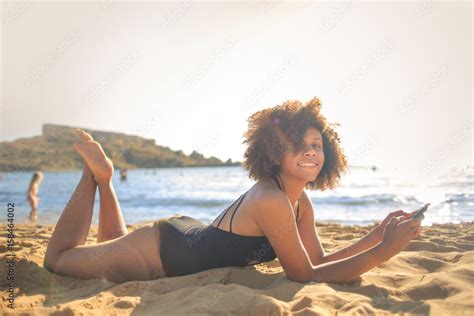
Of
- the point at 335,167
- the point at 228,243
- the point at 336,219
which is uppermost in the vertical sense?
the point at 335,167

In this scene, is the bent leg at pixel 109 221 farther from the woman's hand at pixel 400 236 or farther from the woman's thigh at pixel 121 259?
the woman's hand at pixel 400 236

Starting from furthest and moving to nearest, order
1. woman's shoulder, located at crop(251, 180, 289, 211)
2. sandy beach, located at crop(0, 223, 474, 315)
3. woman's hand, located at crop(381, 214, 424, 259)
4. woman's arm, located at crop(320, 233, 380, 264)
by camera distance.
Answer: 1. woman's arm, located at crop(320, 233, 380, 264)
2. woman's shoulder, located at crop(251, 180, 289, 211)
3. woman's hand, located at crop(381, 214, 424, 259)
4. sandy beach, located at crop(0, 223, 474, 315)

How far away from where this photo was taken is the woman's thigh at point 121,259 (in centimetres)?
362

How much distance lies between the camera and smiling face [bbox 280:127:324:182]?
3.48m

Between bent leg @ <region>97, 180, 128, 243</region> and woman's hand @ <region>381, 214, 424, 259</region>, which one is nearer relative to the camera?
woman's hand @ <region>381, 214, 424, 259</region>

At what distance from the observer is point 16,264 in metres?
4.10

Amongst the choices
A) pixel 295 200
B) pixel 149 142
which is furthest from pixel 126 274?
pixel 149 142

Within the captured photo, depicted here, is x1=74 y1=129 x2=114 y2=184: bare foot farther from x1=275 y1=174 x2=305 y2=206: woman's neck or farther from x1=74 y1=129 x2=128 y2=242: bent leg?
x1=275 y1=174 x2=305 y2=206: woman's neck

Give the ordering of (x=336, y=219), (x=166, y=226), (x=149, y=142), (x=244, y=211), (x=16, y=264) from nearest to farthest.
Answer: (x=244, y=211) < (x=166, y=226) < (x=16, y=264) < (x=336, y=219) < (x=149, y=142)

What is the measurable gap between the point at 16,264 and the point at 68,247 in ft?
1.99

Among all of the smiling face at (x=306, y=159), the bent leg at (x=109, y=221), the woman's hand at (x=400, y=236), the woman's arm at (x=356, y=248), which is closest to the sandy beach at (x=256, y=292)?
the woman's arm at (x=356, y=248)

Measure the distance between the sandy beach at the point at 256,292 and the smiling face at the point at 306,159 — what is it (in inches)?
30.5

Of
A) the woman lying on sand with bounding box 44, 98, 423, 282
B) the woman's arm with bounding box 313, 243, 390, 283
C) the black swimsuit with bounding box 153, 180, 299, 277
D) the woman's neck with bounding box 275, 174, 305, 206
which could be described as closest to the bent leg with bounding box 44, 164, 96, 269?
the woman lying on sand with bounding box 44, 98, 423, 282

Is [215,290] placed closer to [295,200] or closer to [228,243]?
[228,243]
